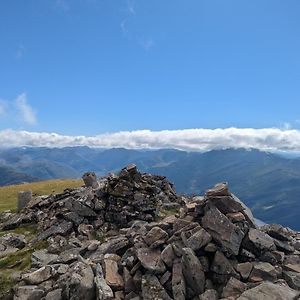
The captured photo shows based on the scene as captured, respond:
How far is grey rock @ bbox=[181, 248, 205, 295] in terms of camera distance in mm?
20938

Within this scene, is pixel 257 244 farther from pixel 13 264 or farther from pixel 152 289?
pixel 13 264

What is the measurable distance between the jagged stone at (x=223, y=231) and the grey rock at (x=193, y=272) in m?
2.20

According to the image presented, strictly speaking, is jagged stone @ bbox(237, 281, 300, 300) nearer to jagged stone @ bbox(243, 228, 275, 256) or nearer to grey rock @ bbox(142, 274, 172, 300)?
jagged stone @ bbox(243, 228, 275, 256)

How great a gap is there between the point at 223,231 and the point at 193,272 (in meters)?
3.44

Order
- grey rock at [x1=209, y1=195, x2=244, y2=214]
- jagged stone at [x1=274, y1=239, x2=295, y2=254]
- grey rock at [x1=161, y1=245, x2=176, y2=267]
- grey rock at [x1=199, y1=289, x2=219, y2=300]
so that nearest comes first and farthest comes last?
1. grey rock at [x1=199, y1=289, x2=219, y2=300]
2. grey rock at [x1=161, y1=245, x2=176, y2=267]
3. jagged stone at [x1=274, y1=239, x2=295, y2=254]
4. grey rock at [x1=209, y1=195, x2=244, y2=214]

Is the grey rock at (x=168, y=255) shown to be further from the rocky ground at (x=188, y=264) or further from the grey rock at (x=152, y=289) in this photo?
the grey rock at (x=152, y=289)

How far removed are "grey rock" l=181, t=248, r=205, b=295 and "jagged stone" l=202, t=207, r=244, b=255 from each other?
220cm

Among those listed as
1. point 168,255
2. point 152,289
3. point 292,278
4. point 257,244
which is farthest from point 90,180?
point 292,278

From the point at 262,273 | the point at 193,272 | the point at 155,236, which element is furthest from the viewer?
the point at 155,236

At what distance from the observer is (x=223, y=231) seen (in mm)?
23094

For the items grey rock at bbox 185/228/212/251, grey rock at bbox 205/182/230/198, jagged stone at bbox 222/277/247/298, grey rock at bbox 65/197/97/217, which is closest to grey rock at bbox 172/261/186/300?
grey rock at bbox 185/228/212/251

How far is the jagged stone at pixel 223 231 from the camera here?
2261cm

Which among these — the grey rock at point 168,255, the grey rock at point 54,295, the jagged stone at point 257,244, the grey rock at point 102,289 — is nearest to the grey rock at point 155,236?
the grey rock at point 168,255

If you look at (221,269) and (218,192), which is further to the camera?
(218,192)
